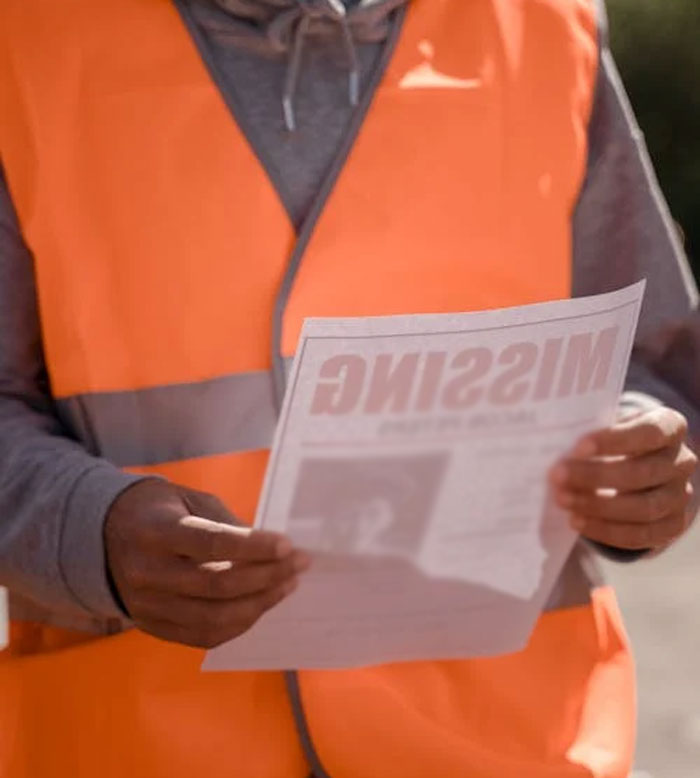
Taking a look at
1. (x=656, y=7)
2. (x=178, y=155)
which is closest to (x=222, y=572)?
(x=178, y=155)

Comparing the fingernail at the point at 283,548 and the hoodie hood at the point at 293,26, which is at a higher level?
the hoodie hood at the point at 293,26

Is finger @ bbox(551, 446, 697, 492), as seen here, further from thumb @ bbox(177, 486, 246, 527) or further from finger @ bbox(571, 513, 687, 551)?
thumb @ bbox(177, 486, 246, 527)

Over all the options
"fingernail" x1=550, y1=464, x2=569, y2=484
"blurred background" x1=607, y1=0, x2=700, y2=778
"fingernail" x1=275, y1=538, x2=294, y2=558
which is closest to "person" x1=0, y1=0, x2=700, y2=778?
"fingernail" x1=550, y1=464, x2=569, y2=484

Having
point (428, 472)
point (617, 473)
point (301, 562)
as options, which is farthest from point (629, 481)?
point (301, 562)

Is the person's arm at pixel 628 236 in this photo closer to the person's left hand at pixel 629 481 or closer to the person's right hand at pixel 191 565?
the person's left hand at pixel 629 481

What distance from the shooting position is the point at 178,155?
5.09 ft

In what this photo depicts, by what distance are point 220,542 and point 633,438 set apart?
39cm

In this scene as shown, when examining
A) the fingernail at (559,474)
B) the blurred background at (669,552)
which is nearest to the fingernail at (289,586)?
the fingernail at (559,474)

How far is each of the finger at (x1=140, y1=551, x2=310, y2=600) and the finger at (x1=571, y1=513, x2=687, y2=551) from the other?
0.29 m

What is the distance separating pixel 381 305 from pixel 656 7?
256 inches

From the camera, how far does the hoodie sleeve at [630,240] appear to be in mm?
1682

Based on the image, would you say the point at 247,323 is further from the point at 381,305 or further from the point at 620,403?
the point at 620,403

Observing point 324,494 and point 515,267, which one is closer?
point 324,494

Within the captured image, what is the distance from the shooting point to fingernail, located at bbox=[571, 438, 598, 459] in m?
1.52
